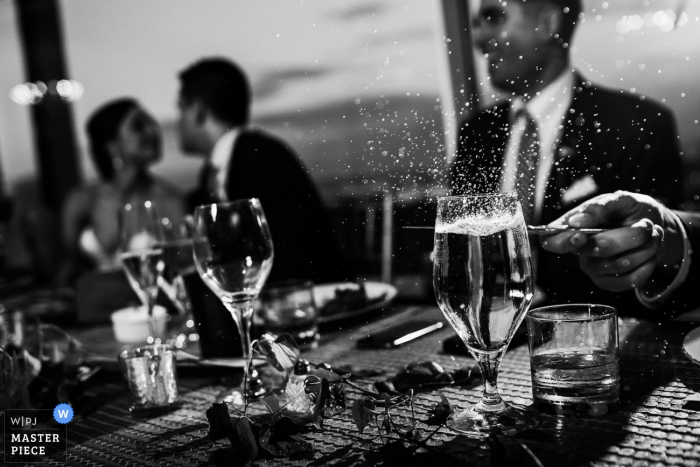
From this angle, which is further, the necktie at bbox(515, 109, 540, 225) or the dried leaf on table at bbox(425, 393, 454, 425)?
the necktie at bbox(515, 109, 540, 225)

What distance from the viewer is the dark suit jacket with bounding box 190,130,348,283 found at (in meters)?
0.91

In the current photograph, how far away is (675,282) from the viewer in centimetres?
71

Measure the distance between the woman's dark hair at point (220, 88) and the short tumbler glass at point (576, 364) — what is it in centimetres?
182

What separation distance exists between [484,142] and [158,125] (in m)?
3.29

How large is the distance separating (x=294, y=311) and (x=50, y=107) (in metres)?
4.02

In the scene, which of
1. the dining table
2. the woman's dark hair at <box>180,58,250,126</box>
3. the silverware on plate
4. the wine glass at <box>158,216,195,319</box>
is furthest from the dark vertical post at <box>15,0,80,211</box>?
the silverware on plate

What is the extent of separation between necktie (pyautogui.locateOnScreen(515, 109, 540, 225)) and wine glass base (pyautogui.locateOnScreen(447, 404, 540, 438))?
281mm

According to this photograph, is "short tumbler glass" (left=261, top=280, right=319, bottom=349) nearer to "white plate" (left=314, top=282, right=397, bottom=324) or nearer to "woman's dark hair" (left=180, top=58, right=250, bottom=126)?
"white plate" (left=314, top=282, right=397, bottom=324)

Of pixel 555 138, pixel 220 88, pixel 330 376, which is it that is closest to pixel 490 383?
pixel 330 376

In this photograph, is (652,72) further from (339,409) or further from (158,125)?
(158,125)

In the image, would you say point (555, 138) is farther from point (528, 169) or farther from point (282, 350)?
point (282, 350)

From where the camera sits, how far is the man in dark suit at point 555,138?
2.46 ft

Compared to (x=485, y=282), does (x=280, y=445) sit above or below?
below

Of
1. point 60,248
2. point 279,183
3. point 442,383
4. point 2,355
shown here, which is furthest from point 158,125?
point 442,383
